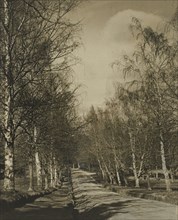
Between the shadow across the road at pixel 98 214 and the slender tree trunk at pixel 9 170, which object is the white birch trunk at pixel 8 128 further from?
Answer: the shadow across the road at pixel 98 214

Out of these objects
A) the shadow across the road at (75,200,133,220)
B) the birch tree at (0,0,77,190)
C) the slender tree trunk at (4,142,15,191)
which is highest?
the birch tree at (0,0,77,190)

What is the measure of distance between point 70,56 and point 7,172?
5.31 meters

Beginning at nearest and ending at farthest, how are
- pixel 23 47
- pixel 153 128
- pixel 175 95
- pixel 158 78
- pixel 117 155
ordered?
pixel 23 47 → pixel 175 95 → pixel 158 78 → pixel 153 128 → pixel 117 155

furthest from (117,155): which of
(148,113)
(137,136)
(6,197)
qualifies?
(6,197)

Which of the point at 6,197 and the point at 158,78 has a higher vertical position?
the point at 158,78

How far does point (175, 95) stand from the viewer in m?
24.7

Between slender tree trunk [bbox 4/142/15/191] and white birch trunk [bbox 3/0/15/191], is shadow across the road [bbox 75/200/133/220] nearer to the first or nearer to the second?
slender tree trunk [bbox 4/142/15/191]

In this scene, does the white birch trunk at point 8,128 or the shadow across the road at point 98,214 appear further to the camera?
the white birch trunk at point 8,128

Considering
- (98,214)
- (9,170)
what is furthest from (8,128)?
(98,214)

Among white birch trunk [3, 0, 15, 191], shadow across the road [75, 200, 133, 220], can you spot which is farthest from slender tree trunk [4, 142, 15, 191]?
shadow across the road [75, 200, 133, 220]

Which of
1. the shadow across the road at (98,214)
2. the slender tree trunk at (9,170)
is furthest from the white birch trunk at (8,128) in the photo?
the shadow across the road at (98,214)

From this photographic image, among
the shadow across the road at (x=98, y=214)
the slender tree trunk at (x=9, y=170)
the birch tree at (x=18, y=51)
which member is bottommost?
the shadow across the road at (x=98, y=214)

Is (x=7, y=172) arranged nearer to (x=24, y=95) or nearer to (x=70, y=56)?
(x=24, y=95)

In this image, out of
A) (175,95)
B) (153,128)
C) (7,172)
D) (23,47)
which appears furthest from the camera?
(153,128)
